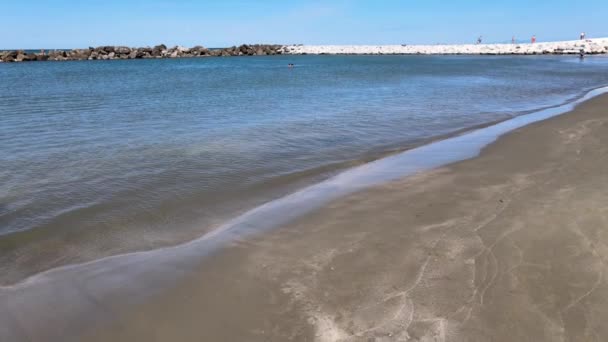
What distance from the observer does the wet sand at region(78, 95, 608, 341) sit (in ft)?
13.8

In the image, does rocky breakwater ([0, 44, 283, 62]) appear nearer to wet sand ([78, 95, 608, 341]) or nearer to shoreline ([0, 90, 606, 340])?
shoreline ([0, 90, 606, 340])

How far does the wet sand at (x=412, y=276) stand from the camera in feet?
13.8

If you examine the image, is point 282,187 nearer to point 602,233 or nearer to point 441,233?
point 441,233

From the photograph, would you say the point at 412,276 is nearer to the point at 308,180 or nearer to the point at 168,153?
the point at 308,180

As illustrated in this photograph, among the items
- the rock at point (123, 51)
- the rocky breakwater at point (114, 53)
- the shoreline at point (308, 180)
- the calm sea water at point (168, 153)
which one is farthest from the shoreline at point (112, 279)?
the rock at point (123, 51)

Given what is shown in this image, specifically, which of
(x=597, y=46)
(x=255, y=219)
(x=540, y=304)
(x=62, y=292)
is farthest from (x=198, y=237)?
(x=597, y=46)

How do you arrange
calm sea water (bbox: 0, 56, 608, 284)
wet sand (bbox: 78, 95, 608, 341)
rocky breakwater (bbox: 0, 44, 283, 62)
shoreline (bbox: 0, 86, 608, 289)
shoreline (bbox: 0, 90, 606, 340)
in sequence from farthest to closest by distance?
rocky breakwater (bbox: 0, 44, 283, 62) < calm sea water (bbox: 0, 56, 608, 284) < shoreline (bbox: 0, 86, 608, 289) < shoreline (bbox: 0, 90, 606, 340) < wet sand (bbox: 78, 95, 608, 341)

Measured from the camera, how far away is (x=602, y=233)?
5801mm

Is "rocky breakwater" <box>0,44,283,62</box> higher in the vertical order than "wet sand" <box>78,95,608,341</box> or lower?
higher

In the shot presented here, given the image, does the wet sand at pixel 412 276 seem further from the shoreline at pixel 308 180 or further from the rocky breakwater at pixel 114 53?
the rocky breakwater at pixel 114 53

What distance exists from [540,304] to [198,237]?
4.66 m

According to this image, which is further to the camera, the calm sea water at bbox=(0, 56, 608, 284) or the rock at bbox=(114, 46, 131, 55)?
the rock at bbox=(114, 46, 131, 55)

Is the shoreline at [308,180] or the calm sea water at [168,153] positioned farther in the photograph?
the calm sea water at [168,153]

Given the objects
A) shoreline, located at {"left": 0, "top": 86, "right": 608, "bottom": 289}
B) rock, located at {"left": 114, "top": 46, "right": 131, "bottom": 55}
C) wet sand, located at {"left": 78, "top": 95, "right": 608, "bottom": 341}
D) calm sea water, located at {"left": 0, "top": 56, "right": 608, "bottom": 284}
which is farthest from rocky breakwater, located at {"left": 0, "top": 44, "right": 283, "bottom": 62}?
wet sand, located at {"left": 78, "top": 95, "right": 608, "bottom": 341}
